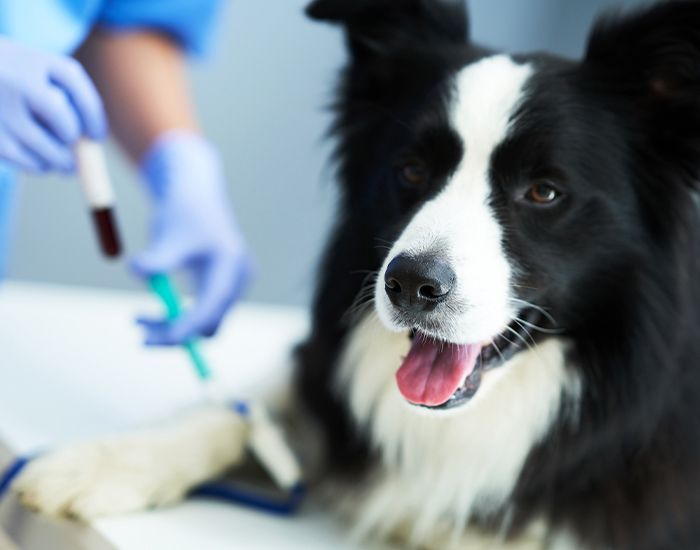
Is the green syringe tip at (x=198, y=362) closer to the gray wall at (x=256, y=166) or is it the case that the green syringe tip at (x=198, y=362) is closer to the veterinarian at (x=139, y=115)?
the veterinarian at (x=139, y=115)

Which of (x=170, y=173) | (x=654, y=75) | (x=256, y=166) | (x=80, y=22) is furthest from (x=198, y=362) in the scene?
(x=256, y=166)

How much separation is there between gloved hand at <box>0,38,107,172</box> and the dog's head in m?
0.34

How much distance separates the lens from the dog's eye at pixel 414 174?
113cm

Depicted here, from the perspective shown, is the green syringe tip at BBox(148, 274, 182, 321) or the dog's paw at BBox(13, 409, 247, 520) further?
the green syringe tip at BBox(148, 274, 182, 321)

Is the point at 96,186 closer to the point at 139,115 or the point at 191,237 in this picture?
the point at 191,237

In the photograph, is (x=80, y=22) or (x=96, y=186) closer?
(x=96, y=186)

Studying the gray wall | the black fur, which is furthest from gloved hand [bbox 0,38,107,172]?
the gray wall

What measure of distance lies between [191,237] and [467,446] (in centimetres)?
58

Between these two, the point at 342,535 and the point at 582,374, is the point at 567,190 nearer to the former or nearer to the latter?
the point at 582,374

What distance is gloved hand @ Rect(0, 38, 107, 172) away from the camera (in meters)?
1.09

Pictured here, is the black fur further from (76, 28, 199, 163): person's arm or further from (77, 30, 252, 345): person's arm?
(76, 28, 199, 163): person's arm

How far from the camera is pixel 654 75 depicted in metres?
1.11

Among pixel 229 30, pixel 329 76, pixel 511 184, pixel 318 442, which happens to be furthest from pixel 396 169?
pixel 229 30

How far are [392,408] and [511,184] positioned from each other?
34 cm
